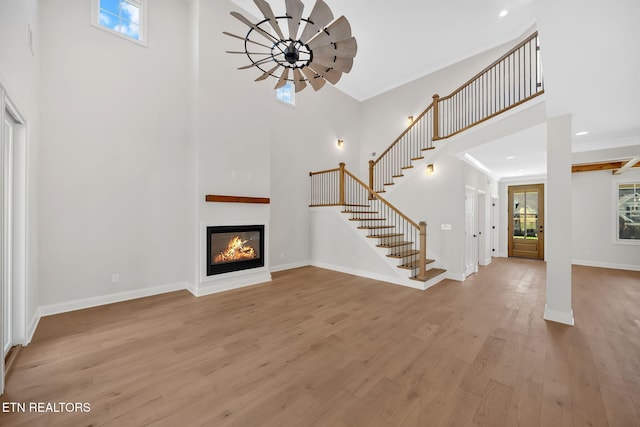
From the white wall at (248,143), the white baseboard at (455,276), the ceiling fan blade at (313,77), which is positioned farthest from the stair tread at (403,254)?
the ceiling fan blade at (313,77)

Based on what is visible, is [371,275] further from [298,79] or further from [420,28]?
[420,28]

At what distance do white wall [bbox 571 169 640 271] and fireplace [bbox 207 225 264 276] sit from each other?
9.20 m

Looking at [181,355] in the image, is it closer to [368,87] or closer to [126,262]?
[126,262]

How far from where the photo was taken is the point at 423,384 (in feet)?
6.86

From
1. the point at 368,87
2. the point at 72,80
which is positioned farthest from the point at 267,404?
the point at 368,87

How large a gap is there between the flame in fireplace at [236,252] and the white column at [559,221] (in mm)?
4794

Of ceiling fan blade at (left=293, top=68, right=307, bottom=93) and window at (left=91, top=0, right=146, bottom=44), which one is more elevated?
window at (left=91, top=0, right=146, bottom=44)

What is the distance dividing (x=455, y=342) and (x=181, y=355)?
291cm

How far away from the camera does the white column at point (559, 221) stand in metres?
3.35

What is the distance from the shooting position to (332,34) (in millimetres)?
2596

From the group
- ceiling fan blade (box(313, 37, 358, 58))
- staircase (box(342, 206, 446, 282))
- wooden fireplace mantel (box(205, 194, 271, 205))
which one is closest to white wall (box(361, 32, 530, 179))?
staircase (box(342, 206, 446, 282))

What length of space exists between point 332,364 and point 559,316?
3.28 m

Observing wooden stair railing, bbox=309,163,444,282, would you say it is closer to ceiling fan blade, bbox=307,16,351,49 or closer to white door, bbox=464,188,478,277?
white door, bbox=464,188,478,277

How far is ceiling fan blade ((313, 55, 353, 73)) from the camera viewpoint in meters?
2.86
